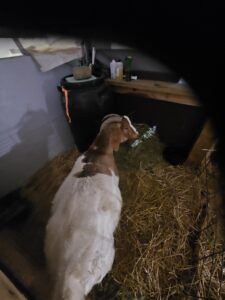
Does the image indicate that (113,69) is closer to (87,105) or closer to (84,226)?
(87,105)

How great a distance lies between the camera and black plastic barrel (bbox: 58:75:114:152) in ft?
4.06

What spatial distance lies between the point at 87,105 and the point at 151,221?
2.47 feet

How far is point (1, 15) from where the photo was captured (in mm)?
242

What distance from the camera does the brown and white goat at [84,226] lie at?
0.76m

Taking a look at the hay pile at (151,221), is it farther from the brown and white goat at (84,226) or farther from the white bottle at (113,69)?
the white bottle at (113,69)

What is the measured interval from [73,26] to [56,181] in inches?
43.6

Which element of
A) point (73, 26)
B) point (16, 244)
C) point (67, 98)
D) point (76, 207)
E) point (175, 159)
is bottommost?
point (16, 244)

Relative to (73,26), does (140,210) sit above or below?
below

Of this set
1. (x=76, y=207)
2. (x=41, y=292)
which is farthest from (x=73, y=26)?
(x=41, y=292)

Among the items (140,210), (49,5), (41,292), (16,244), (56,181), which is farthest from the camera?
(56,181)

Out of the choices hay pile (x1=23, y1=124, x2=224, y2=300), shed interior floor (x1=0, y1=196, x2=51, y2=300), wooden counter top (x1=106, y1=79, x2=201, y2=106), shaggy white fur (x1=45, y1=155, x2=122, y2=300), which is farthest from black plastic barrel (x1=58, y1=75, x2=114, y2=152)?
shed interior floor (x1=0, y1=196, x2=51, y2=300)

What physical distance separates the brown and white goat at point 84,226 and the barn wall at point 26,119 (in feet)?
1.33

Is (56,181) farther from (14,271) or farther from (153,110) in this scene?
(153,110)

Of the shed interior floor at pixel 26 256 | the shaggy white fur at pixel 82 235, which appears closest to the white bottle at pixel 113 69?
the shaggy white fur at pixel 82 235
